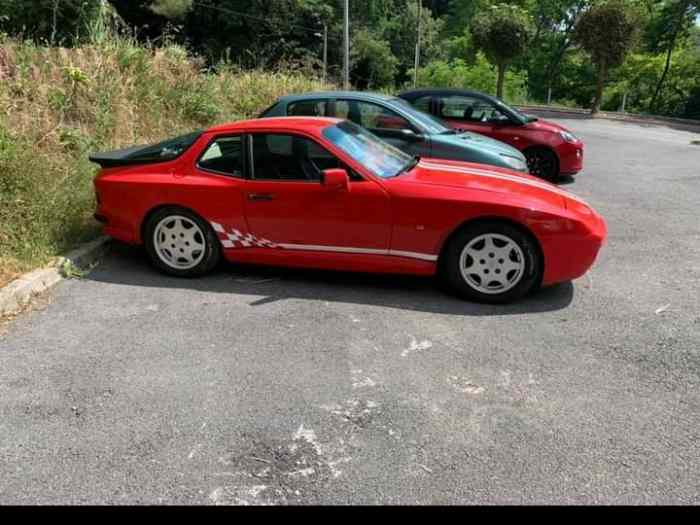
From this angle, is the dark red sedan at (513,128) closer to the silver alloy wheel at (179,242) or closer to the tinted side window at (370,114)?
the tinted side window at (370,114)

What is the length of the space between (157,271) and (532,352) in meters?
3.36

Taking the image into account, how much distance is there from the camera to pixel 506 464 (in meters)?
2.77

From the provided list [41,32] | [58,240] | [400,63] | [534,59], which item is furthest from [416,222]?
[400,63]

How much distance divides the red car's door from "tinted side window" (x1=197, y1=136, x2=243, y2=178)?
0.14m

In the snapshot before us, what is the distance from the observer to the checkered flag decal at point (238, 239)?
497cm

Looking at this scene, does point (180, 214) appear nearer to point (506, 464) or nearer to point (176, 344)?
point (176, 344)

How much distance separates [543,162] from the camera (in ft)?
31.0

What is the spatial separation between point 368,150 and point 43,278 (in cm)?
294

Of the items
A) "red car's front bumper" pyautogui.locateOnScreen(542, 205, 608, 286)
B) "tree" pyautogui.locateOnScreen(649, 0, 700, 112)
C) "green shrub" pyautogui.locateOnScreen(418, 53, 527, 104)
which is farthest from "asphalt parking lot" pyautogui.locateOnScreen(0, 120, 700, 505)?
"tree" pyautogui.locateOnScreen(649, 0, 700, 112)

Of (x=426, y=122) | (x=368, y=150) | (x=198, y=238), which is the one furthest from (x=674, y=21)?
(x=198, y=238)

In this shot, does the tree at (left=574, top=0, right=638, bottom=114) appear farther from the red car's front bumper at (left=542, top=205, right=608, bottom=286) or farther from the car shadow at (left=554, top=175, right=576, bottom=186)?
the red car's front bumper at (left=542, top=205, right=608, bottom=286)

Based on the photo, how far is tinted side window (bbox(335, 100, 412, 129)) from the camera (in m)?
7.49

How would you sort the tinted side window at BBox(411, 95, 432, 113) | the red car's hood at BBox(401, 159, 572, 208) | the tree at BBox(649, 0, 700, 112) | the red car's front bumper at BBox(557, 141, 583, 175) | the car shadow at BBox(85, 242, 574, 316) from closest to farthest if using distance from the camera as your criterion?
the car shadow at BBox(85, 242, 574, 316), the red car's hood at BBox(401, 159, 572, 208), the red car's front bumper at BBox(557, 141, 583, 175), the tinted side window at BBox(411, 95, 432, 113), the tree at BBox(649, 0, 700, 112)

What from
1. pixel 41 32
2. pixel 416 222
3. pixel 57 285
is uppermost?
pixel 41 32
